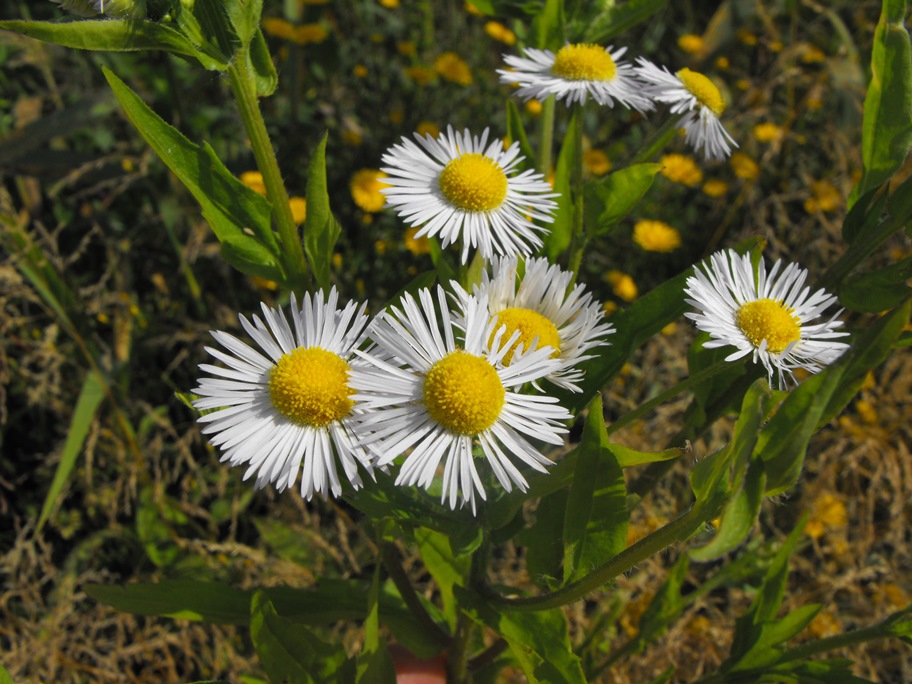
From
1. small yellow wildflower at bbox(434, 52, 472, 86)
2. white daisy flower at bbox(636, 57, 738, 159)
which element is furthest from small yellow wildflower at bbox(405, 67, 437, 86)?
white daisy flower at bbox(636, 57, 738, 159)

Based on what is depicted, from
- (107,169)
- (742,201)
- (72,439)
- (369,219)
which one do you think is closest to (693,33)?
(742,201)

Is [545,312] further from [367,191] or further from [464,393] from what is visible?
[367,191]

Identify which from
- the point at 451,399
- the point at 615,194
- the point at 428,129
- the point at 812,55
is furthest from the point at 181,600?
the point at 812,55

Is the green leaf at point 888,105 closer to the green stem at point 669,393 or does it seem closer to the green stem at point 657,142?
the green stem at point 657,142

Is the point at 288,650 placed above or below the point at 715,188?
below

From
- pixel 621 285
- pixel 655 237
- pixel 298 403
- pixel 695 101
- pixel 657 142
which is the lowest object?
pixel 298 403

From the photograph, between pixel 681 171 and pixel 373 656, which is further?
pixel 681 171

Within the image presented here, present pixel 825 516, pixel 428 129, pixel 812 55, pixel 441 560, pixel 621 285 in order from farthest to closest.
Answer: pixel 812 55 < pixel 428 129 < pixel 621 285 < pixel 825 516 < pixel 441 560

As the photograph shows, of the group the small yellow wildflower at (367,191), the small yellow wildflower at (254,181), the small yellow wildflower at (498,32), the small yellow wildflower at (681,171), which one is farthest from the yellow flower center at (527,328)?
the small yellow wildflower at (498,32)

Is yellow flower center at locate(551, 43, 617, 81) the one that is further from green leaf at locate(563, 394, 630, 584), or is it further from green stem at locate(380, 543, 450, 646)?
green stem at locate(380, 543, 450, 646)
